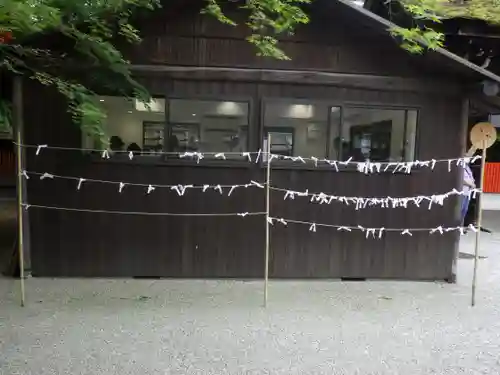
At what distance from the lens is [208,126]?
6402mm

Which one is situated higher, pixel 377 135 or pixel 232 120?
pixel 232 120

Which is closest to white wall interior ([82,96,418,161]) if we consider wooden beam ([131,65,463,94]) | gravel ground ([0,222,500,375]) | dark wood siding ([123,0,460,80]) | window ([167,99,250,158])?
window ([167,99,250,158])

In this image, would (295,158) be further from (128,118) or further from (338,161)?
(128,118)

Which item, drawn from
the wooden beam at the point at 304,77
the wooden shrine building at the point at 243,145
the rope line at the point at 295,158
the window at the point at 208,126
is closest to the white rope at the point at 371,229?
the wooden shrine building at the point at 243,145

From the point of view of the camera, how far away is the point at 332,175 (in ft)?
21.5

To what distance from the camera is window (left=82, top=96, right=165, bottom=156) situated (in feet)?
20.6

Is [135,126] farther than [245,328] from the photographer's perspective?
Yes

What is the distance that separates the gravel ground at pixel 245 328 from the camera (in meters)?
4.12

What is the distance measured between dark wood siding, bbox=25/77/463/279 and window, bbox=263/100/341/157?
0.58 ft

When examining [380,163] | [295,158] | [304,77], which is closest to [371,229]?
[380,163]

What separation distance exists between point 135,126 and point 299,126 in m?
2.26

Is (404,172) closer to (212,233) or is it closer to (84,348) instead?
(212,233)

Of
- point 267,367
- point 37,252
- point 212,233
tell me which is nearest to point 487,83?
point 212,233

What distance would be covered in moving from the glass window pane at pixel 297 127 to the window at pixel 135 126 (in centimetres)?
147
